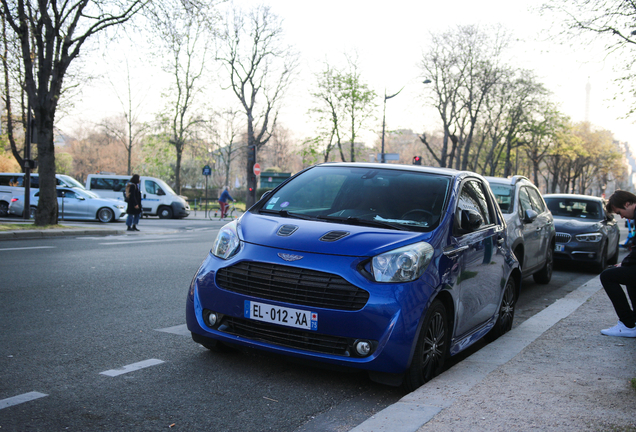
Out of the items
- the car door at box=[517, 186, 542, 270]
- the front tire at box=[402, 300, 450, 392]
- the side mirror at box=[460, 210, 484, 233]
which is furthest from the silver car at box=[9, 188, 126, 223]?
the front tire at box=[402, 300, 450, 392]

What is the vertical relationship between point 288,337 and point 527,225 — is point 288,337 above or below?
below

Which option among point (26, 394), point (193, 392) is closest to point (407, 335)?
A: point (193, 392)

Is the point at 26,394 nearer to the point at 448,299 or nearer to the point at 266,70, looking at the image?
the point at 448,299

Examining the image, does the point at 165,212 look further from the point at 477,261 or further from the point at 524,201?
the point at 477,261

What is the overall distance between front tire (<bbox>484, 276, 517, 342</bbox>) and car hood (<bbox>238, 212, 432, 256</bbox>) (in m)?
1.89

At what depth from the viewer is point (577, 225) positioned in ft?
40.2

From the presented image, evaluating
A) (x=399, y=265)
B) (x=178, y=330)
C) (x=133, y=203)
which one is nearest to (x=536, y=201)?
(x=178, y=330)

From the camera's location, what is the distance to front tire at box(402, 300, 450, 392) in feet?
13.2

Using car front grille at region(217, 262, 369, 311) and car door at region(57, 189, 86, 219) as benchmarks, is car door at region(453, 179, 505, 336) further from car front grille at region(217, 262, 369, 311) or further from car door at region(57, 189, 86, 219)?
car door at region(57, 189, 86, 219)

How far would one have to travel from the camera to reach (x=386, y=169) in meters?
5.39

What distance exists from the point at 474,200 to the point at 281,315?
2.42 m

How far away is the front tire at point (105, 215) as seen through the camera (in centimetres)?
2384

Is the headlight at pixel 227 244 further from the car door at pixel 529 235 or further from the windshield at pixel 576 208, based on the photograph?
the windshield at pixel 576 208

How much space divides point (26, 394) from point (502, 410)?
2.84 metres
